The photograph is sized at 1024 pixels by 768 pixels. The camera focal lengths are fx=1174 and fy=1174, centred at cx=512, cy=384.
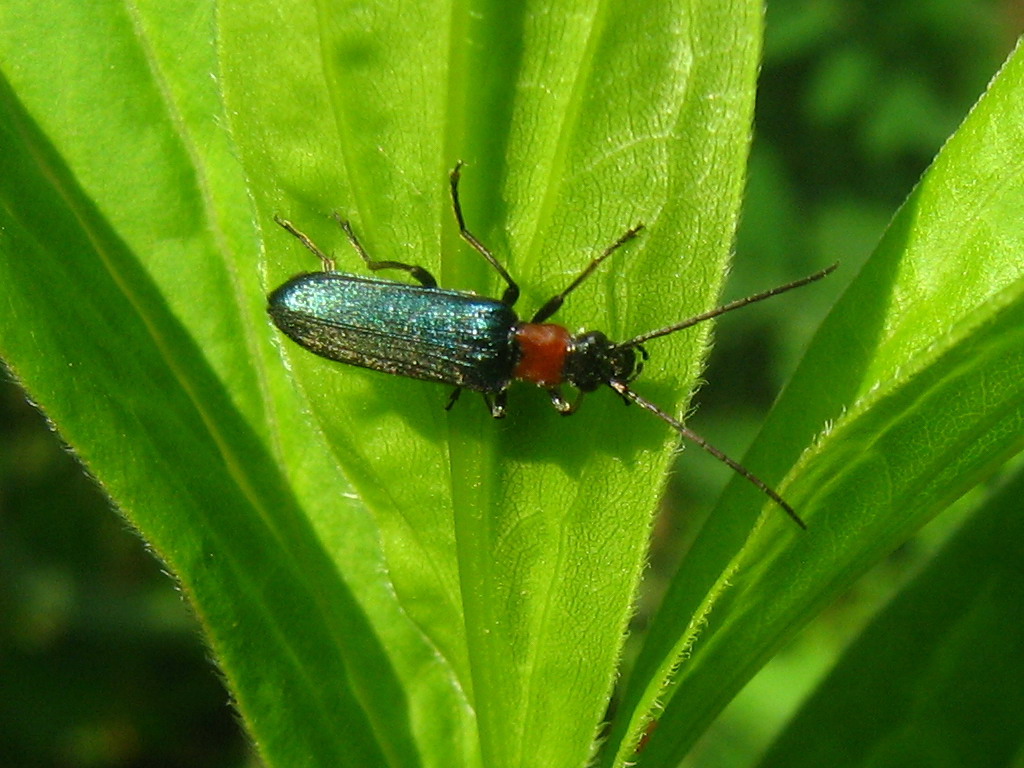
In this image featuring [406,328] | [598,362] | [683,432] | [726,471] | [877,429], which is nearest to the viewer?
[877,429]

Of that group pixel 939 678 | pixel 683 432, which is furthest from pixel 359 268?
pixel 939 678

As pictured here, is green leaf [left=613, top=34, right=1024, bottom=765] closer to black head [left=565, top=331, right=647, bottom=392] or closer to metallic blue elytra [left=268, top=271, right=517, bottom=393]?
black head [left=565, top=331, right=647, bottom=392]

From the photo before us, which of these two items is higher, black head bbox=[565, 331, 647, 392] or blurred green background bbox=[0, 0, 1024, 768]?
blurred green background bbox=[0, 0, 1024, 768]

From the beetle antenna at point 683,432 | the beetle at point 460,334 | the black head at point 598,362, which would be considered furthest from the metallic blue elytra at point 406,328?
the beetle antenna at point 683,432

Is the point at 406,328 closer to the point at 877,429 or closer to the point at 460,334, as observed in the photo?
the point at 460,334

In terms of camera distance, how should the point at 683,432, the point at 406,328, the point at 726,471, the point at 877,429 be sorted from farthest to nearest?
the point at 726,471 < the point at 406,328 < the point at 683,432 < the point at 877,429

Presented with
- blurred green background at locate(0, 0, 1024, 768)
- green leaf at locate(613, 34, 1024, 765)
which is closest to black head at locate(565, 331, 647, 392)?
green leaf at locate(613, 34, 1024, 765)

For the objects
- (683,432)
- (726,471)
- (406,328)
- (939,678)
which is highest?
(726,471)
